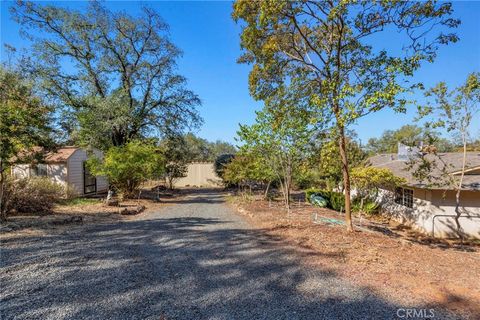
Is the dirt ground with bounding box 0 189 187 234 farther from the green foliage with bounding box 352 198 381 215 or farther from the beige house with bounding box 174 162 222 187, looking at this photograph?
the beige house with bounding box 174 162 222 187

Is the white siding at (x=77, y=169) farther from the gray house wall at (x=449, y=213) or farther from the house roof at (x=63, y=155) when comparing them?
the gray house wall at (x=449, y=213)

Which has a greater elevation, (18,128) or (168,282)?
(18,128)

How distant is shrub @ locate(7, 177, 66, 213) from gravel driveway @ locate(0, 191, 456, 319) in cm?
313

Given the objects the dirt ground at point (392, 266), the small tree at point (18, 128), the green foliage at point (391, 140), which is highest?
the green foliage at point (391, 140)

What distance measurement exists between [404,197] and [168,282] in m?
12.3

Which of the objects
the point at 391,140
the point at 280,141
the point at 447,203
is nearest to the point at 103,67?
the point at 280,141

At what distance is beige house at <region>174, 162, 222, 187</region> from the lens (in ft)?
90.9

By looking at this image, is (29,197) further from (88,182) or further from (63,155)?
(88,182)

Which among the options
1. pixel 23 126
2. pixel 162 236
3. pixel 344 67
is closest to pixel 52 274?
pixel 162 236

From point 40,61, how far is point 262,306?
17970 mm

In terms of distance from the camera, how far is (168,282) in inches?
157

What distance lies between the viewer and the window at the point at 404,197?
11.9 m

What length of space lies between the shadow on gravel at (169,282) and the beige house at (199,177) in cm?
2134

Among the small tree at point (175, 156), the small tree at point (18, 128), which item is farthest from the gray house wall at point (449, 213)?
the small tree at point (175, 156)
